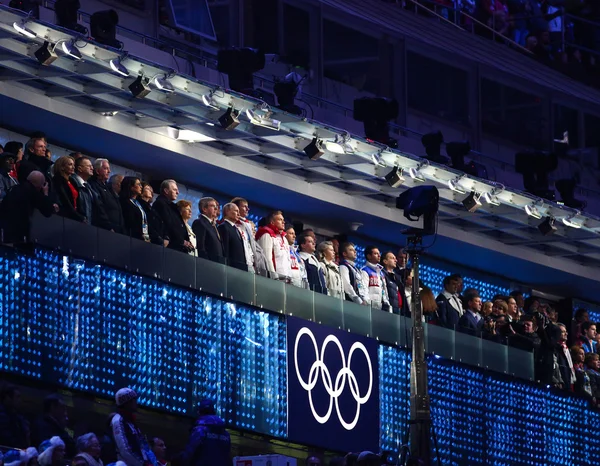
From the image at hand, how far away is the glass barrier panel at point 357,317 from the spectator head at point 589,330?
5.56m

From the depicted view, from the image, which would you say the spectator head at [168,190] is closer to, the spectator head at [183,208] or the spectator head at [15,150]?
the spectator head at [183,208]

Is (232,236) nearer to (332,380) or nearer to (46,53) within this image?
(332,380)

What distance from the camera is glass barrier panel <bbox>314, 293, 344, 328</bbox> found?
1934 centimetres

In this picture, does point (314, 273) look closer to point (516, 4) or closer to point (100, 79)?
point (100, 79)

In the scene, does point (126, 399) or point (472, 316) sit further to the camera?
point (472, 316)

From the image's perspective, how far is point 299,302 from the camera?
19031mm

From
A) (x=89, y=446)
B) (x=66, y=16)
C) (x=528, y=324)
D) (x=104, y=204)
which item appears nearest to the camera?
(x=89, y=446)

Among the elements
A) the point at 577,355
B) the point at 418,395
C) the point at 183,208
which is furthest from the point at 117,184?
the point at 577,355

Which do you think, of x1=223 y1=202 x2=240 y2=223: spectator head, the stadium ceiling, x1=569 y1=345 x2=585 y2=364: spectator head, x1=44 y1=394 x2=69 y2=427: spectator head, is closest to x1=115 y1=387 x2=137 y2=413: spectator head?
x1=44 y1=394 x2=69 y2=427: spectator head

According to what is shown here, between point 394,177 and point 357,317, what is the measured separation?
1.94 m

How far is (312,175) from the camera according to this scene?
21.5 m

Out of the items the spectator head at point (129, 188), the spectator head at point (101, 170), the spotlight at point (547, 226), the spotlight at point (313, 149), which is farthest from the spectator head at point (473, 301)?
the spectator head at point (101, 170)

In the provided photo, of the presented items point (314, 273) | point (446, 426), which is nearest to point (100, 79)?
point (314, 273)

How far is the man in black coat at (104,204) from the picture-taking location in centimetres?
1652
